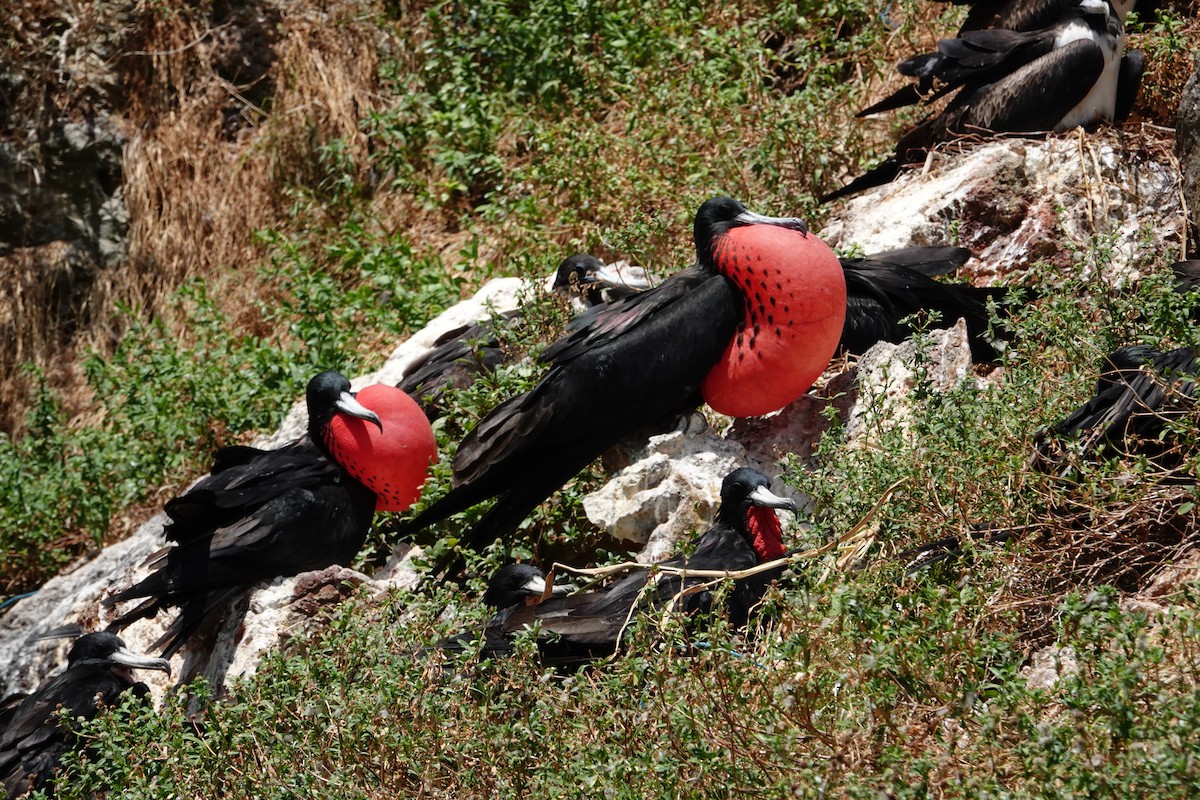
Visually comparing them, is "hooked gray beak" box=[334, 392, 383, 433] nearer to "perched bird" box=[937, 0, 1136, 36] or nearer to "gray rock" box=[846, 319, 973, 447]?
"gray rock" box=[846, 319, 973, 447]

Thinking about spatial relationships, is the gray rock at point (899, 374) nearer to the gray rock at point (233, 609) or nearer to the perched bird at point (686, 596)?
the perched bird at point (686, 596)

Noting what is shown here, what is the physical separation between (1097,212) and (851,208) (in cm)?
88

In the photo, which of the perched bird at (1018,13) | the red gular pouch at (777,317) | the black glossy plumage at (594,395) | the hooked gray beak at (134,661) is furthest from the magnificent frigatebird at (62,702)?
the perched bird at (1018,13)

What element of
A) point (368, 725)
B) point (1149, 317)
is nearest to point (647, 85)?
point (1149, 317)

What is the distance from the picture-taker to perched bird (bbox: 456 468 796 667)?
364 centimetres

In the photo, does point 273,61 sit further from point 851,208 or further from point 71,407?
point 851,208

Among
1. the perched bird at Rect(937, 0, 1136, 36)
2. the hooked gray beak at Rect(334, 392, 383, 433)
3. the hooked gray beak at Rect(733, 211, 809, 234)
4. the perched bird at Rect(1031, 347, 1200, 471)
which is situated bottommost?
the hooked gray beak at Rect(334, 392, 383, 433)

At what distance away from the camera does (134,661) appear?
4238 mm

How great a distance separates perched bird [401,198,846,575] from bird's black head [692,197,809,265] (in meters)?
0.06

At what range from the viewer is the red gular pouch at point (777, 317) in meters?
4.01

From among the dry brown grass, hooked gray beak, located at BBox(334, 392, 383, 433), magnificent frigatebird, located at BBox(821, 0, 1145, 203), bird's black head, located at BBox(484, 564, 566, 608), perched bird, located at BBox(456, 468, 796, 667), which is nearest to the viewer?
perched bird, located at BBox(456, 468, 796, 667)

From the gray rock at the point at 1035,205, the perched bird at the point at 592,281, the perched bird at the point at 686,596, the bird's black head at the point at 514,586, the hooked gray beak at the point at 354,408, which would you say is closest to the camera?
the perched bird at the point at 686,596

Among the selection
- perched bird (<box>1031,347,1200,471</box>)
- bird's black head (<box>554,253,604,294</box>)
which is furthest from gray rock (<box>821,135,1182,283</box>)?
perched bird (<box>1031,347,1200,471</box>)

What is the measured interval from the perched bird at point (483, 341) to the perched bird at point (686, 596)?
1.19 m
